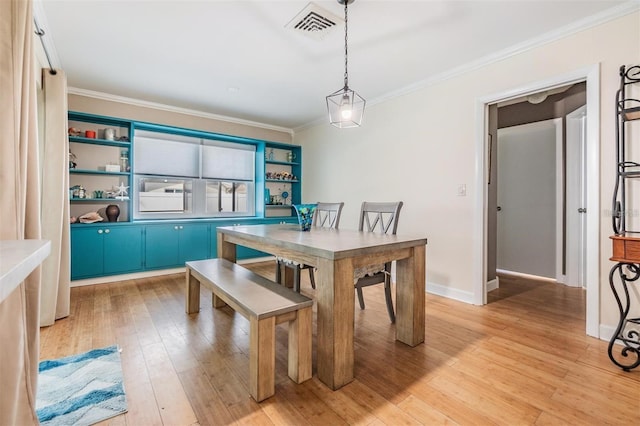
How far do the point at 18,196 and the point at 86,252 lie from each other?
277 centimetres

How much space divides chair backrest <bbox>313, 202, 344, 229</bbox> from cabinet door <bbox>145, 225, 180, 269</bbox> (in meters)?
2.06

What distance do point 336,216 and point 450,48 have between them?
1864 millimetres

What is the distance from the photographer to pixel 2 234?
1.09 meters

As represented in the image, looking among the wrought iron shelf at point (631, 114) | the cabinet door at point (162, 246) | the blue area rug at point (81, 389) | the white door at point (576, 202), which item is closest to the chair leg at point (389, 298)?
the blue area rug at point (81, 389)

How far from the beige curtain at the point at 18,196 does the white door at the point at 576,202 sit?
15.9ft

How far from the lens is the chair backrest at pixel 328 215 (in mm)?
3093

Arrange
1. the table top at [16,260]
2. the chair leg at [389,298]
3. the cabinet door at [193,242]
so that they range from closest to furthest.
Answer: the table top at [16,260] → the chair leg at [389,298] → the cabinet door at [193,242]

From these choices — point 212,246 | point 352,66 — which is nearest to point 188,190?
point 212,246

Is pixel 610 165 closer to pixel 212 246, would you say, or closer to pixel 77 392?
pixel 77 392

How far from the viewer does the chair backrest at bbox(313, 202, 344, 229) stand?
309 centimetres

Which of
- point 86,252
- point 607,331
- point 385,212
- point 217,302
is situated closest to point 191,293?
point 217,302

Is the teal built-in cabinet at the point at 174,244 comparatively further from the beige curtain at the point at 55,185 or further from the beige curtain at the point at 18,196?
the beige curtain at the point at 18,196

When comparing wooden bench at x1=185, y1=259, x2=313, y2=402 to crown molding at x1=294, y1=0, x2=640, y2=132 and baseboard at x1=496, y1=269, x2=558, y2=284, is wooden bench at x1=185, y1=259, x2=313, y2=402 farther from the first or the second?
baseboard at x1=496, y1=269, x2=558, y2=284

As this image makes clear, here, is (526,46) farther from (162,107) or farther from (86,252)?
(86,252)
